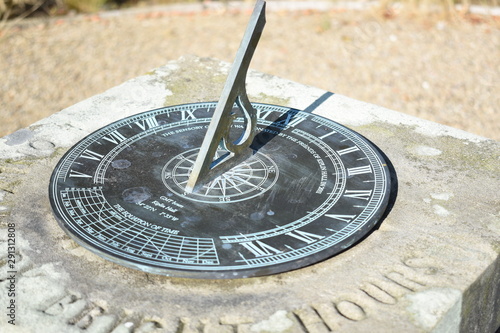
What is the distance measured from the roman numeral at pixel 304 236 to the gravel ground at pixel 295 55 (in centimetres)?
338

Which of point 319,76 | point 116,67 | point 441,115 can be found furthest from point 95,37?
point 441,115

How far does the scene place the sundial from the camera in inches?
103

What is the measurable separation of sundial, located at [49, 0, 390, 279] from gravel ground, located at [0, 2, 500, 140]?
269cm

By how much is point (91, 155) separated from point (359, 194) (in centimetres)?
138

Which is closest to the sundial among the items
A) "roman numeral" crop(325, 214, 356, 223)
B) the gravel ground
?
"roman numeral" crop(325, 214, 356, 223)

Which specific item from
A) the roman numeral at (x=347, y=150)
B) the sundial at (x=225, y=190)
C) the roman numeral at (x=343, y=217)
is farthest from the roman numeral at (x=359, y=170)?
the roman numeral at (x=343, y=217)

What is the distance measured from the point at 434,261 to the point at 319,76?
393 centimetres

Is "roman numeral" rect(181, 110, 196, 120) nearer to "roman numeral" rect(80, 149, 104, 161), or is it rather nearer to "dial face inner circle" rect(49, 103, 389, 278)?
"dial face inner circle" rect(49, 103, 389, 278)

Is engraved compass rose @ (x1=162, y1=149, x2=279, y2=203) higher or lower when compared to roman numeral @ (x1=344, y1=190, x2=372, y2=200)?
lower

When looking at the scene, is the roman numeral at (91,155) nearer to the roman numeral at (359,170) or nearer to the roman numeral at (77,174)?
the roman numeral at (77,174)

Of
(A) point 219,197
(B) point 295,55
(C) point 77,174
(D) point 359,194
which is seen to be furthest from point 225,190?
(B) point 295,55

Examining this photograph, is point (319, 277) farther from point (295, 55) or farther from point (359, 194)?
point (295, 55)

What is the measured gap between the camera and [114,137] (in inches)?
136

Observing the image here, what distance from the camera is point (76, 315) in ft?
7.98
